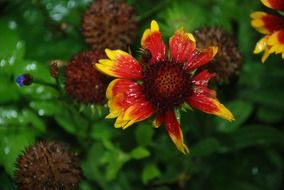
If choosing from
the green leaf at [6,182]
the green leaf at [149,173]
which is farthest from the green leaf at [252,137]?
the green leaf at [6,182]

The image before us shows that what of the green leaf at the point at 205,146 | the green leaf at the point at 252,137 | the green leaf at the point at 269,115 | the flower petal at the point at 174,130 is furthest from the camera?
the green leaf at the point at 269,115

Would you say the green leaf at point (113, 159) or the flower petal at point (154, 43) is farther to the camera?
the green leaf at point (113, 159)

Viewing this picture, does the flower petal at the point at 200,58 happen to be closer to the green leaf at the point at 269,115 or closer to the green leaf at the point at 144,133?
the green leaf at the point at 144,133

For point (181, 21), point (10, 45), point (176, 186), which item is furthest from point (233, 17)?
point (10, 45)

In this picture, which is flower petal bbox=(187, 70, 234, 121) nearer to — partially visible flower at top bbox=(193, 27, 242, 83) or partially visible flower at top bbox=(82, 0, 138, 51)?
partially visible flower at top bbox=(193, 27, 242, 83)

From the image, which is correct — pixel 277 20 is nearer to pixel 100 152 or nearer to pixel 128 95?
pixel 128 95

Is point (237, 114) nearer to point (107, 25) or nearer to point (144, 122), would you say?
point (144, 122)
